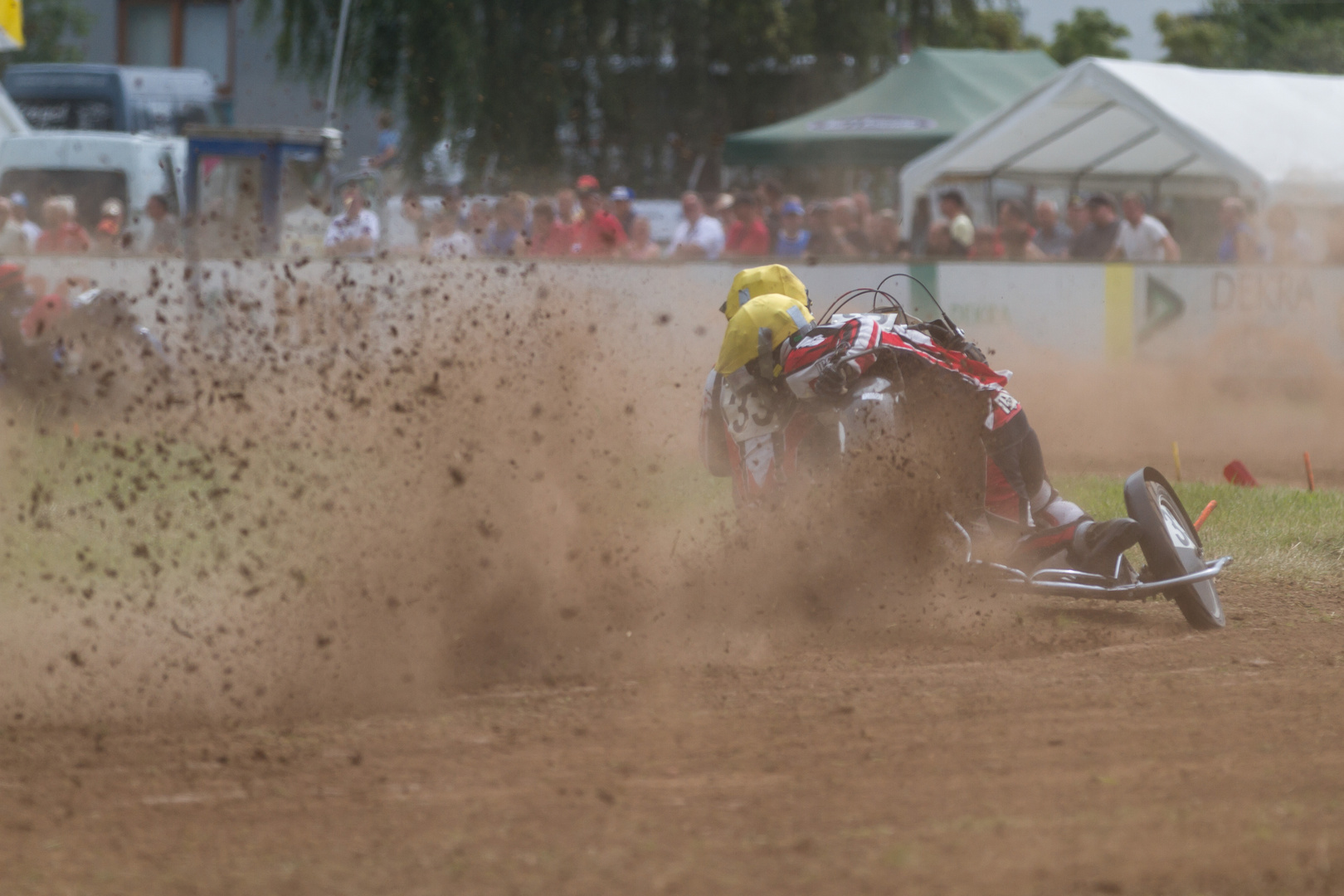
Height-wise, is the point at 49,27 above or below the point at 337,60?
above

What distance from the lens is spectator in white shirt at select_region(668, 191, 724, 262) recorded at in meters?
14.8

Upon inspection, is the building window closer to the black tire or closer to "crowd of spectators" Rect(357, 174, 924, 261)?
"crowd of spectators" Rect(357, 174, 924, 261)

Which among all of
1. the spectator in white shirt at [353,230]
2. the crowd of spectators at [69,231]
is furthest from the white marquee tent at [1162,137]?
the crowd of spectators at [69,231]

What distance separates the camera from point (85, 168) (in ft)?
63.2

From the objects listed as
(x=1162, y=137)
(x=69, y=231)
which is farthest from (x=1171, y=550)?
(x=1162, y=137)

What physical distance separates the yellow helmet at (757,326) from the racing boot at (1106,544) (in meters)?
1.48

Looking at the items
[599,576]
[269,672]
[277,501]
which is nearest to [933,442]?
[599,576]

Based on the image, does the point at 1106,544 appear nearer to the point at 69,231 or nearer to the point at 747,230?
the point at 747,230

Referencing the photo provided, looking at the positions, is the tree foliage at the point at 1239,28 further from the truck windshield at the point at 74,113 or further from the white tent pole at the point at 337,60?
the truck windshield at the point at 74,113

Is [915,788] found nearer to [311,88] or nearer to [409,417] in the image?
[409,417]

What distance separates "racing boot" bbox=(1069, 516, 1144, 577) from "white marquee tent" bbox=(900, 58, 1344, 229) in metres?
9.80

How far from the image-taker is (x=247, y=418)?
6676 millimetres

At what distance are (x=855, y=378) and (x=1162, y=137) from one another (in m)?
13.9

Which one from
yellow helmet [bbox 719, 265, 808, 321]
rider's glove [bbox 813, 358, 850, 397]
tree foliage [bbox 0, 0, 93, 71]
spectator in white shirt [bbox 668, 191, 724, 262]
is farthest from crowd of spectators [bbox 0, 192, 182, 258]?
tree foliage [bbox 0, 0, 93, 71]
